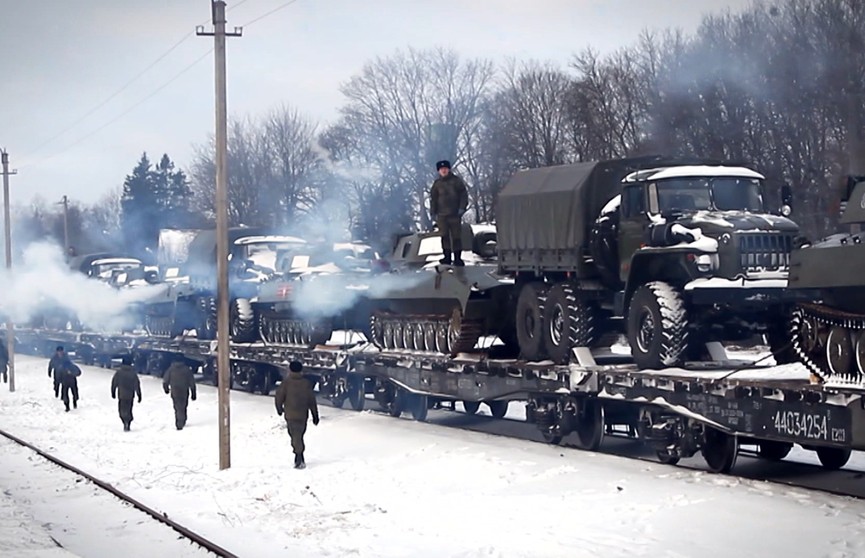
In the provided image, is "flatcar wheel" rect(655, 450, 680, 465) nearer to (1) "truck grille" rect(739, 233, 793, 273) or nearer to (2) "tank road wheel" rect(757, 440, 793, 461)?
(2) "tank road wheel" rect(757, 440, 793, 461)

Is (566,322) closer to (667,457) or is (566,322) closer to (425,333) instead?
(667,457)

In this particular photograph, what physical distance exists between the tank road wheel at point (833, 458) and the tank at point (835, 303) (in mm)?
2441

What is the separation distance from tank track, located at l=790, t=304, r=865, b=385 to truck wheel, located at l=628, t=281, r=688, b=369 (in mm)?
1913

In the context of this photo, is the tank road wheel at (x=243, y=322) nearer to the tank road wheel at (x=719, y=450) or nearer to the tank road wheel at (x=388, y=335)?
the tank road wheel at (x=388, y=335)

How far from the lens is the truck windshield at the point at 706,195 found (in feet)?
62.3

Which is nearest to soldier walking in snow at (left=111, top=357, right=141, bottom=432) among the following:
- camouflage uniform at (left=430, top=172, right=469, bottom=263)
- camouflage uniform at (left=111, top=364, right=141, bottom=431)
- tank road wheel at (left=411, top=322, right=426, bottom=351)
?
camouflage uniform at (left=111, top=364, right=141, bottom=431)

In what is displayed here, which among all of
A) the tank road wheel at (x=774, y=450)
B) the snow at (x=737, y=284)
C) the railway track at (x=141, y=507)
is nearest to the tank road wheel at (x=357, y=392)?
the railway track at (x=141, y=507)

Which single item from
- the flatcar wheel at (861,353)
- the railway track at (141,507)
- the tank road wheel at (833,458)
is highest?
the flatcar wheel at (861,353)

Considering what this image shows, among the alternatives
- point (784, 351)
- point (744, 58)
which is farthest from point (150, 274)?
point (784, 351)

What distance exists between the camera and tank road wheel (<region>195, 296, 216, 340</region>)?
127 feet

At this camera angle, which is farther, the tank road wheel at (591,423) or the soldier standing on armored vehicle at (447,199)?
the soldier standing on armored vehicle at (447,199)

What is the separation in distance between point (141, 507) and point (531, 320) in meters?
7.56

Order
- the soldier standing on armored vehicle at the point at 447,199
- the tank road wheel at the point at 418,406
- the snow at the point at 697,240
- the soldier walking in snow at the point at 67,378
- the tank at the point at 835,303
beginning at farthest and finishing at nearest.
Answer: the soldier walking in snow at the point at 67,378, the tank road wheel at the point at 418,406, the soldier standing on armored vehicle at the point at 447,199, the snow at the point at 697,240, the tank at the point at 835,303

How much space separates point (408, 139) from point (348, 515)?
39077 millimetres
